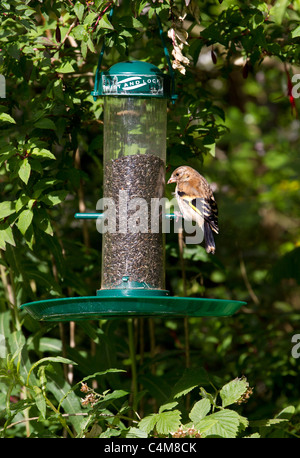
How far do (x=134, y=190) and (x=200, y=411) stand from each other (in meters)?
1.44

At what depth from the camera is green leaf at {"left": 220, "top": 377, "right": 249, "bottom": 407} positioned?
172 inches

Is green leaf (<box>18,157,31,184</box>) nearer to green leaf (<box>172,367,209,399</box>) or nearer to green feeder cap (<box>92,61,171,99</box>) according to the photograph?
green feeder cap (<box>92,61,171,99</box>)

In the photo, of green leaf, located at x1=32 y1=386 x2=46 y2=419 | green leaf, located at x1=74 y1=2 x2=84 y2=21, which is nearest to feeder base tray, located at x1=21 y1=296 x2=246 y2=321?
green leaf, located at x1=32 y1=386 x2=46 y2=419

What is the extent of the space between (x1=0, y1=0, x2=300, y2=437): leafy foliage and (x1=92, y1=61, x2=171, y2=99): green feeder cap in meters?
0.18

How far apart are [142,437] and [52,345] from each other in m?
1.71

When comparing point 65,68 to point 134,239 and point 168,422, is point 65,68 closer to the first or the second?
point 134,239

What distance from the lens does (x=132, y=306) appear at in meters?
3.89

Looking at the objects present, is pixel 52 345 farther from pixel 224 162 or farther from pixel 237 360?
pixel 224 162

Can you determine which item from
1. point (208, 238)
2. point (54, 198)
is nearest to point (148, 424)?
point (208, 238)

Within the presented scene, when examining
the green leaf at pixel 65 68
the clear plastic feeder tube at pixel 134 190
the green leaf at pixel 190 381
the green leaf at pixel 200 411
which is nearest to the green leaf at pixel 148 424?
the green leaf at pixel 200 411

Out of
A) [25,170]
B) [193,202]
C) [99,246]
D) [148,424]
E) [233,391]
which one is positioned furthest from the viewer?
[99,246]

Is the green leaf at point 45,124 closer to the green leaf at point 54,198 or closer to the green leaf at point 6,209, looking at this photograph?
the green leaf at point 54,198

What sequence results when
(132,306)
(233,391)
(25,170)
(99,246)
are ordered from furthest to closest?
1. (99,246)
2. (25,170)
3. (233,391)
4. (132,306)
